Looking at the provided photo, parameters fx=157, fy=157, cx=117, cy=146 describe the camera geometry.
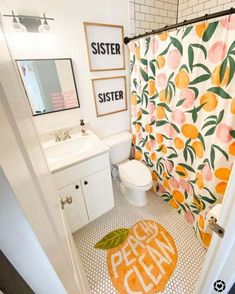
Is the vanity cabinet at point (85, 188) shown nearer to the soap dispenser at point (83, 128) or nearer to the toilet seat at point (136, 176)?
the toilet seat at point (136, 176)

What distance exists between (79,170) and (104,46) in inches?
50.4

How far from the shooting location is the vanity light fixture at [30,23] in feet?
3.84

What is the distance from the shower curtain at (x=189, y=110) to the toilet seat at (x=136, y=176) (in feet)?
0.67

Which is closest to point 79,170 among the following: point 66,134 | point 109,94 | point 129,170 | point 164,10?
point 66,134

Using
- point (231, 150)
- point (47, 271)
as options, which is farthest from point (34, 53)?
point (231, 150)

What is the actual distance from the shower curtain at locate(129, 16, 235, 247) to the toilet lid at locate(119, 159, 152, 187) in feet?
0.64

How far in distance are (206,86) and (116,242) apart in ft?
5.09

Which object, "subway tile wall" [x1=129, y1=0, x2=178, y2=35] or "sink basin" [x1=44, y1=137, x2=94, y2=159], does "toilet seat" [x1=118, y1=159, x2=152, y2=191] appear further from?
"subway tile wall" [x1=129, y1=0, x2=178, y2=35]

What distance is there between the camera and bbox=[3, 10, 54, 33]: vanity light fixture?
3.84 feet

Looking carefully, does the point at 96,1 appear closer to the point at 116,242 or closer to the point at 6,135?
the point at 6,135

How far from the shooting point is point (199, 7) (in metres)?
1.73

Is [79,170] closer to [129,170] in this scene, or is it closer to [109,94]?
[129,170]

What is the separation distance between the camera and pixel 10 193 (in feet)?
0.79

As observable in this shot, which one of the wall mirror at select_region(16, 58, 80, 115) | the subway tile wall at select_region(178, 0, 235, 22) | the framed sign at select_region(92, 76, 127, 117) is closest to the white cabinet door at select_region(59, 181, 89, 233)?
the wall mirror at select_region(16, 58, 80, 115)
